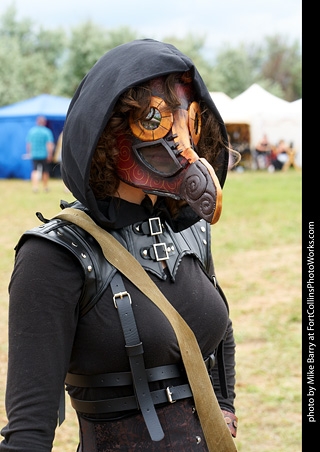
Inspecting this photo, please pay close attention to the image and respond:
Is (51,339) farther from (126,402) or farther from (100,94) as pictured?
(100,94)

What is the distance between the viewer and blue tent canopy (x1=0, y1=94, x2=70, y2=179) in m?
20.3

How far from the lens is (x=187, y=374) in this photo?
1659 millimetres

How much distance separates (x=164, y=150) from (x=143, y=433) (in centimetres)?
75

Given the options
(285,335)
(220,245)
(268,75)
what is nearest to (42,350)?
(285,335)

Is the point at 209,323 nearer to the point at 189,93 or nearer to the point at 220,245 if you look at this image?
the point at 189,93

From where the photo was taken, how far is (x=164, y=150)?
168 centimetres

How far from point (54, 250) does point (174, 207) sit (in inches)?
19.1

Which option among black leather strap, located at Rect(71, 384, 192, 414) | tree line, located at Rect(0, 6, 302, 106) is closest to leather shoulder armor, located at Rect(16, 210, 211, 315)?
black leather strap, located at Rect(71, 384, 192, 414)

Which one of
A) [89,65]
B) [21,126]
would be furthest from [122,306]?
[89,65]

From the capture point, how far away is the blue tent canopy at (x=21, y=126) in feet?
66.7

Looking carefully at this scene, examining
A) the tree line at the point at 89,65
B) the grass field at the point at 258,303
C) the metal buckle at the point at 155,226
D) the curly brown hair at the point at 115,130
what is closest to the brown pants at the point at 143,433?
the metal buckle at the point at 155,226

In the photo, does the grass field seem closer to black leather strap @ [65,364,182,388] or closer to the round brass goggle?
black leather strap @ [65,364,182,388]

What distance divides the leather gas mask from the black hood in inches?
2.6

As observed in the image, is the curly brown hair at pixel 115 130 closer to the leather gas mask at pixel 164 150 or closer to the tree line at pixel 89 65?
the leather gas mask at pixel 164 150
